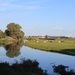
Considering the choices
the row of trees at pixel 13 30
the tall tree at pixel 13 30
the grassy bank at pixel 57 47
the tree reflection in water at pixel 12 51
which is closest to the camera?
the tree reflection in water at pixel 12 51

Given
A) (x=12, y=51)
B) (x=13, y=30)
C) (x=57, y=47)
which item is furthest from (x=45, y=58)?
(x=13, y=30)

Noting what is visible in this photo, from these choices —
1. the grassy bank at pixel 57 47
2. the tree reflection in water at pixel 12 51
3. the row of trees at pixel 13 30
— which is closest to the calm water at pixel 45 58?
the tree reflection in water at pixel 12 51

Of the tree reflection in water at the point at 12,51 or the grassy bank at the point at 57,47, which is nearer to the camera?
the tree reflection in water at the point at 12,51

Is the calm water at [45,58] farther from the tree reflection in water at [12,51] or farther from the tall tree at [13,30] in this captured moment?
the tall tree at [13,30]

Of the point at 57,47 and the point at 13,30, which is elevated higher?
the point at 13,30

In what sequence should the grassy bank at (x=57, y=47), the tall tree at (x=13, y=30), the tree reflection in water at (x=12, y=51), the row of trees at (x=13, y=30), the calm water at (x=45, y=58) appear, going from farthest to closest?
the tall tree at (x=13, y=30)
the row of trees at (x=13, y=30)
the grassy bank at (x=57, y=47)
the tree reflection in water at (x=12, y=51)
the calm water at (x=45, y=58)

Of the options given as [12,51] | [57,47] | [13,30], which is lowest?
[12,51]

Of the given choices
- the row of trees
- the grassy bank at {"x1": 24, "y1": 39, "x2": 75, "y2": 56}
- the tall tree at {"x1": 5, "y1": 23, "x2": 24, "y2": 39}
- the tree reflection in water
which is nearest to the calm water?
the tree reflection in water

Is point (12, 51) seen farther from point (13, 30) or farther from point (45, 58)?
point (13, 30)

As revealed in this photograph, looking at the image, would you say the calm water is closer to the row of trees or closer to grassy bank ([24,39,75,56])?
grassy bank ([24,39,75,56])

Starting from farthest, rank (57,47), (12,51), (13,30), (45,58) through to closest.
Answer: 1. (13,30)
2. (57,47)
3. (12,51)
4. (45,58)

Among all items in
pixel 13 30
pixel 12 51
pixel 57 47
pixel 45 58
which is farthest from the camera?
pixel 13 30

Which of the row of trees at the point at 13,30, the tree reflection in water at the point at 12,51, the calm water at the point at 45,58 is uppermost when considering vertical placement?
the row of trees at the point at 13,30

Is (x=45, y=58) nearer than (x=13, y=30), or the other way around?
(x=45, y=58)
